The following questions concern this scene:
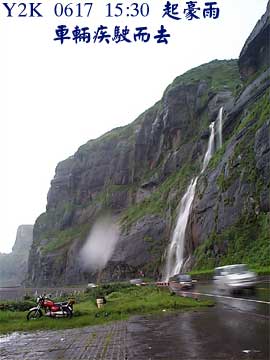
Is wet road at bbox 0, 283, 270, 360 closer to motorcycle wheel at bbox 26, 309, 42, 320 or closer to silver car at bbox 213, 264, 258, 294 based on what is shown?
motorcycle wheel at bbox 26, 309, 42, 320

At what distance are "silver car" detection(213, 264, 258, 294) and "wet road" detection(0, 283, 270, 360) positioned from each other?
8028 millimetres

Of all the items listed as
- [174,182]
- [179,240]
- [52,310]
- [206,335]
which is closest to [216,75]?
[174,182]

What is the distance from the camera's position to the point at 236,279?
25969 mm

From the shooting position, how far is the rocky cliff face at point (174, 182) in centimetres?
5322

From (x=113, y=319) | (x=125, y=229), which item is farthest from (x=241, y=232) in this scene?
(x=125, y=229)

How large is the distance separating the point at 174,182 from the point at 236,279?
68.6 meters

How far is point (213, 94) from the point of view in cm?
9869

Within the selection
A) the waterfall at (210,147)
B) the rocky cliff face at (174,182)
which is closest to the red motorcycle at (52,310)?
the rocky cliff face at (174,182)

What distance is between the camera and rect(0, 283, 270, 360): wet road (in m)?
9.74

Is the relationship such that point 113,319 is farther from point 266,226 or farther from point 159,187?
point 159,187

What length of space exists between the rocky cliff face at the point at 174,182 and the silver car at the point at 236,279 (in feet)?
55.1

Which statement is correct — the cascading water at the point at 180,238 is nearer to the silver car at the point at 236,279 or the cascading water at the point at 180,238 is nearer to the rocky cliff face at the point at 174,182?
the rocky cliff face at the point at 174,182

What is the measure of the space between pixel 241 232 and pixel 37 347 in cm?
4052

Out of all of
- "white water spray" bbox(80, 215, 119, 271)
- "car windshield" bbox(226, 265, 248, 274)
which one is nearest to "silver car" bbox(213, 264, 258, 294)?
"car windshield" bbox(226, 265, 248, 274)
